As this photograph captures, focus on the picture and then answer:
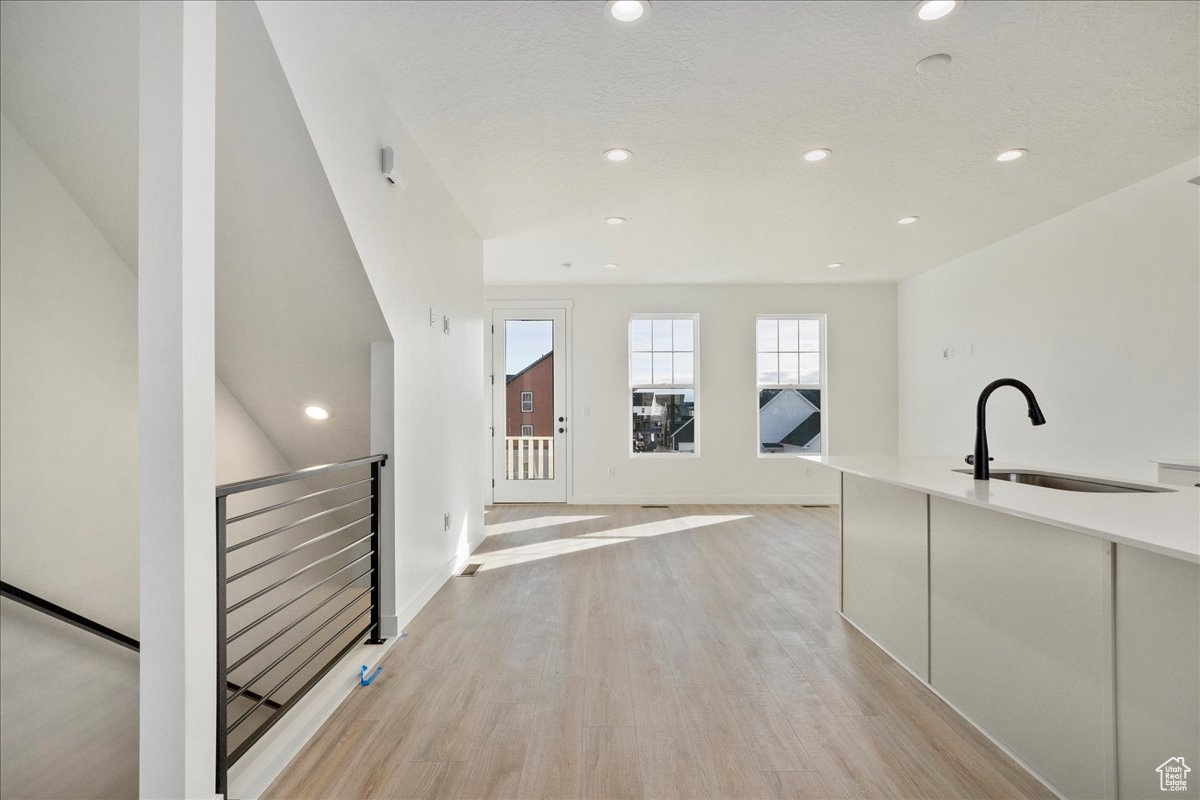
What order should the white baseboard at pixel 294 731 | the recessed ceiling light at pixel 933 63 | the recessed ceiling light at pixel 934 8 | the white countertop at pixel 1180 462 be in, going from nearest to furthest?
the white baseboard at pixel 294 731 → the recessed ceiling light at pixel 934 8 → the recessed ceiling light at pixel 933 63 → the white countertop at pixel 1180 462

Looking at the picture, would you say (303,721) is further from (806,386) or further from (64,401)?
(806,386)

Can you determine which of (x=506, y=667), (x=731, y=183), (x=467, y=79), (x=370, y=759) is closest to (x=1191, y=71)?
(x=731, y=183)

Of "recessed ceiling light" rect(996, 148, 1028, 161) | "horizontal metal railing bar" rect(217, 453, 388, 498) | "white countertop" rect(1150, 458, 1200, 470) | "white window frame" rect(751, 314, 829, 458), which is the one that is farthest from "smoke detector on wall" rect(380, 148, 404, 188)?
"white window frame" rect(751, 314, 829, 458)

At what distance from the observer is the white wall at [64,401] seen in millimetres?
2221

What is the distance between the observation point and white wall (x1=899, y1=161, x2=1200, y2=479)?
3.41 meters

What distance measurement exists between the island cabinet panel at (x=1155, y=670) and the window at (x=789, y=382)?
17.8ft

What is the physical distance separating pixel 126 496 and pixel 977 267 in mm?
6370

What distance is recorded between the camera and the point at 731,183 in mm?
3674

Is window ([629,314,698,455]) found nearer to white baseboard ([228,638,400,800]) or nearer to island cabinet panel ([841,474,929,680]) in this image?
island cabinet panel ([841,474,929,680])

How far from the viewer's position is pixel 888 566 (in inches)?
103

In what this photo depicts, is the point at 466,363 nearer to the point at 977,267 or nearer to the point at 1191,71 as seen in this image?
the point at 1191,71

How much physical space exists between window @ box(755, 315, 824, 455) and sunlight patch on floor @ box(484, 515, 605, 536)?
7.85ft

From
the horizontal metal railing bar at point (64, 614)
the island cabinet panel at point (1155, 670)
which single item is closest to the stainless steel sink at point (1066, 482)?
the island cabinet panel at point (1155, 670)

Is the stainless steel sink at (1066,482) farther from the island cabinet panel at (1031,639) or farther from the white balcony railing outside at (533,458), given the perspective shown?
the white balcony railing outside at (533,458)
